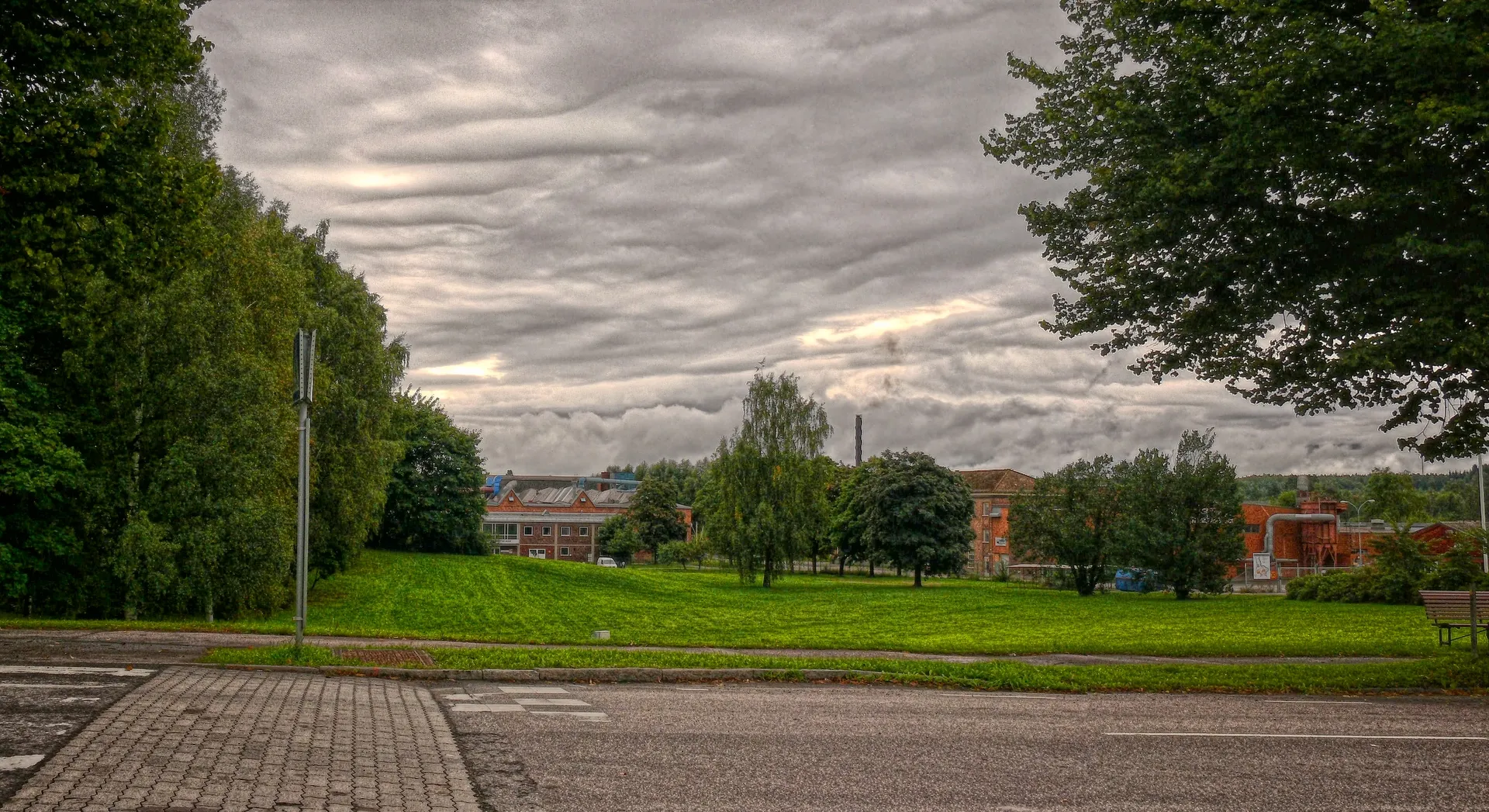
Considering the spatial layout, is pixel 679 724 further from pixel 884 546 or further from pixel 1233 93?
pixel 884 546

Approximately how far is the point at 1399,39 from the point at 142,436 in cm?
2923

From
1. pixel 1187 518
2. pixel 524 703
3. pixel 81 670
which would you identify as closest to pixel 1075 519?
pixel 1187 518

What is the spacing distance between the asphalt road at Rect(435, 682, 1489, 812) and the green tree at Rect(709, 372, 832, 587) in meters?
49.8

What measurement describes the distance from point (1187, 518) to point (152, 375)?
4605cm

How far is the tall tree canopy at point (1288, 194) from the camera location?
1384 cm

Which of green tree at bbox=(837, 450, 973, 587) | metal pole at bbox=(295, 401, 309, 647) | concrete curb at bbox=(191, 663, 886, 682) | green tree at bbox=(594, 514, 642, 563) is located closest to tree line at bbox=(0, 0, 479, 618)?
metal pole at bbox=(295, 401, 309, 647)

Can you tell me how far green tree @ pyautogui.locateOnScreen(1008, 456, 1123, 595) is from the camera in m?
60.9

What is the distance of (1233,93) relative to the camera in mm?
14641

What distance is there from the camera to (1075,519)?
200 feet

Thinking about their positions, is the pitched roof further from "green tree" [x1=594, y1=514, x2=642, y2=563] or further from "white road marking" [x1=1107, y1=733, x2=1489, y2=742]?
"white road marking" [x1=1107, y1=733, x2=1489, y2=742]

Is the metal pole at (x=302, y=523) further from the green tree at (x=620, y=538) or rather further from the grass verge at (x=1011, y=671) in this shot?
the green tree at (x=620, y=538)

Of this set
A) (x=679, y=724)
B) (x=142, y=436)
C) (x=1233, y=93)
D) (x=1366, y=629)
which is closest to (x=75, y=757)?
(x=679, y=724)

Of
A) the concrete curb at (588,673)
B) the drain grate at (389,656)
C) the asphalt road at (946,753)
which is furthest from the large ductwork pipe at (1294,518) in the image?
the drain grate at (389,656)

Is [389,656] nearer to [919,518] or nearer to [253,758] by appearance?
[253,758]
